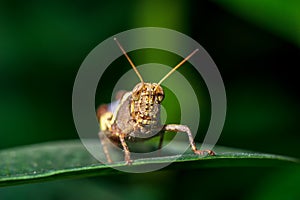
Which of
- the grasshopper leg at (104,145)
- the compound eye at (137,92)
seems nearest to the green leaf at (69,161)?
the grasshopper leg at (104,145)

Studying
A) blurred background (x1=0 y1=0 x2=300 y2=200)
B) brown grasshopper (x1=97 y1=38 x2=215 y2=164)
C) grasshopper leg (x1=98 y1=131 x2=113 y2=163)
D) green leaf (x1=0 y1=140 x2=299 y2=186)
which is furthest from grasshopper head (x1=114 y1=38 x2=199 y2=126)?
blurred background (x1=0 y1=0 x2=300 y2=200)

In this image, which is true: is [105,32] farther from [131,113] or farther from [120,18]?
[131,113]

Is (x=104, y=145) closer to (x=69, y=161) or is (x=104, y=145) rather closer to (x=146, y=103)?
(x=69, y=161)

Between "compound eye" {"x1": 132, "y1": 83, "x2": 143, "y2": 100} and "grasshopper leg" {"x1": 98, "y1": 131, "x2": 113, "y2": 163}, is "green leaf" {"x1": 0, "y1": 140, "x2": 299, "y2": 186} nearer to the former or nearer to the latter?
"grasshopper leg" {"x1": 98, "y1": 131, "x2": 113, "y2": 163}

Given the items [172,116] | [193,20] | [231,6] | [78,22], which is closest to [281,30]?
[231,6]

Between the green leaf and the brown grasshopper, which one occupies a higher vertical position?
the brown grasshopper

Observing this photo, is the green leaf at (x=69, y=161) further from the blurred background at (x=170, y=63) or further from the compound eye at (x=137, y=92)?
the blurred background at (x=170, y=63)
